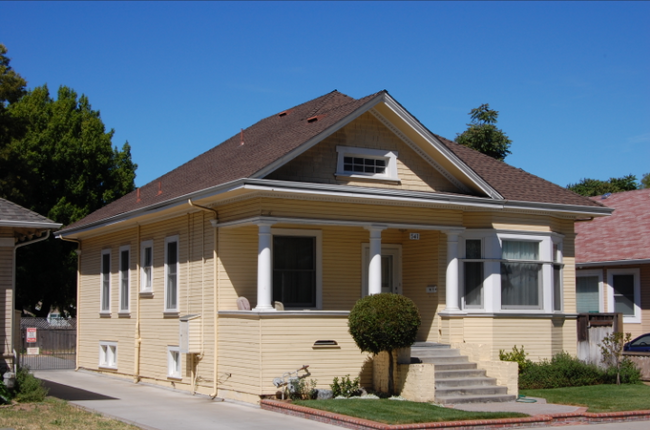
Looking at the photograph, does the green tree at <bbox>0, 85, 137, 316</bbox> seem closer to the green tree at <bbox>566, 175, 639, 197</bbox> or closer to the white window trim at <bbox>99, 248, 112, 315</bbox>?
the white window trim at <bbox>99, 248, 112, 315</bbox>

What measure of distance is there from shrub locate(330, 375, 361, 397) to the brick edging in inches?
55.1

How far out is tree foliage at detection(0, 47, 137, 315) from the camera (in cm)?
3709

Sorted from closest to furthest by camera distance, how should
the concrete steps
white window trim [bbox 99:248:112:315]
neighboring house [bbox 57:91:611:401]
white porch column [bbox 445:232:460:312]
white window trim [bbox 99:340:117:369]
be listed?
the concrete steps
neighboring house [bbox 57:91:611:401]
white porch column [bbox 445:232:460:312]
white window trim [bbox 99:340:117:369]
white window trim [bbox 99:248:112:315]

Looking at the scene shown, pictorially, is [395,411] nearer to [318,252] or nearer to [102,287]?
[318,252]

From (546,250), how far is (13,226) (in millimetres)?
11749

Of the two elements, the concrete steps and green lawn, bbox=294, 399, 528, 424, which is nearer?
green lawn, bbox=294, 399, 528, 424

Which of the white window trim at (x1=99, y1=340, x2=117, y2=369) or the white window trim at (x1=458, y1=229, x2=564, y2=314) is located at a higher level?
the white window trim at (x1=458, y1=229, x2=564, y2=314)

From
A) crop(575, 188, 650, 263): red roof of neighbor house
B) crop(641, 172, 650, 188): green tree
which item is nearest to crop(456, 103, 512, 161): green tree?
crop(575, 188, 650, 263): red roof of neighbor house

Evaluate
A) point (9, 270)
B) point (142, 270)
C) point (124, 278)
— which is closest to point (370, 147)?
point (142, 270)

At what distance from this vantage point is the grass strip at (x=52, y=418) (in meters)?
12.5

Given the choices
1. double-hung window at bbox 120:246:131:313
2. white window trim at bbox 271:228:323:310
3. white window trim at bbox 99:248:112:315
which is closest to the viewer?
white window trim at bbox 271:228:323:310

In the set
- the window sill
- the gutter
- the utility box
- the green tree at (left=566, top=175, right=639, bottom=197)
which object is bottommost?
the utility box

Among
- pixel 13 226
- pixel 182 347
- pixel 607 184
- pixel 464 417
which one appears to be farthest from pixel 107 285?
pixel 607 184

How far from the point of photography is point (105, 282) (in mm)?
23234
